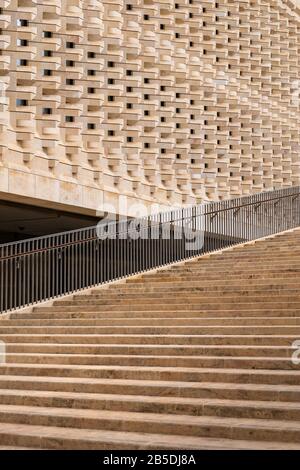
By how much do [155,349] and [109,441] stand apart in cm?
245

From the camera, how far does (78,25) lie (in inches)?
604

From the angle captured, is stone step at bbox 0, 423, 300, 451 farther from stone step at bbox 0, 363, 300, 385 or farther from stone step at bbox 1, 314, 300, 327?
stone step at bbox 1, 314, 300, 327

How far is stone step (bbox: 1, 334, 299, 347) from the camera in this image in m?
7.75

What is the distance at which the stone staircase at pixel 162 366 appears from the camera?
580 centimetres

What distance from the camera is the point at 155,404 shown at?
250 inches

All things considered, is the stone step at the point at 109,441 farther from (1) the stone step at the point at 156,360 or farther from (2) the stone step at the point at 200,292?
(2) the stone step at the point at 200,292

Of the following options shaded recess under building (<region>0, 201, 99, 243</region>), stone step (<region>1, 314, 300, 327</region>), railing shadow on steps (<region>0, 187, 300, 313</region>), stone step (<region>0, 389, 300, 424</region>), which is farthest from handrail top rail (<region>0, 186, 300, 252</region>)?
stone step (<region>0, 389, 300, 424</region>)

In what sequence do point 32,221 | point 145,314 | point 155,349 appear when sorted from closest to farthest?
point 155,349
point 145,314
point 32,221

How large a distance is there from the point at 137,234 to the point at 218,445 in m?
8.68

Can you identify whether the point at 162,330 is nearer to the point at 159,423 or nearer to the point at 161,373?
the point at 161,373

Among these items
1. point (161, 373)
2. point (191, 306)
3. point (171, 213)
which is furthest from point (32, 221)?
point (161, 373)

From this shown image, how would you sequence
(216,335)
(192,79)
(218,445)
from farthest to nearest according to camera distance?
(192,79) → (216,335) → (218,445)

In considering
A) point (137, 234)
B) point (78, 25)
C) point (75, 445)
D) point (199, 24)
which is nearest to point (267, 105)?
point (199, 24)

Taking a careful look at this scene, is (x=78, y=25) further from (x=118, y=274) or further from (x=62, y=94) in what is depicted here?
(x=118, y=274)
